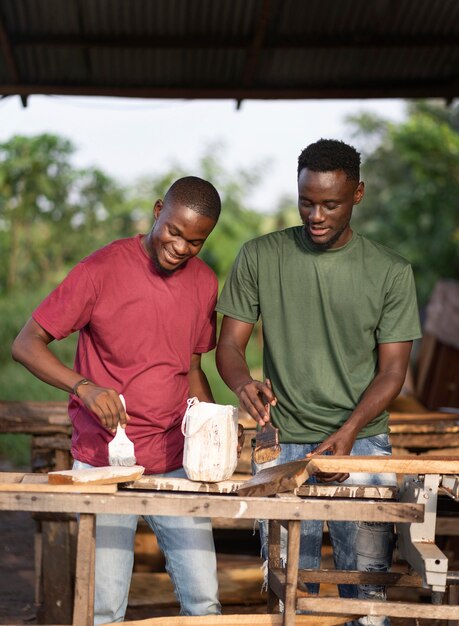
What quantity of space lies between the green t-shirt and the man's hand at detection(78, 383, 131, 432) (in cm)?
66

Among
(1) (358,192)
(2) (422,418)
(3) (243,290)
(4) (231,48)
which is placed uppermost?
(4) (231,48)

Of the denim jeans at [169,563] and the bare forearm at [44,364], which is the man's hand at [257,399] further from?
the bare forearm at [44,364]

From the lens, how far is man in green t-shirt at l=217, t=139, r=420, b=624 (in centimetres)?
367

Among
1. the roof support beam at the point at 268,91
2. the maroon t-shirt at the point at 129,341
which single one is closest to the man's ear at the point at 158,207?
the maroon t-shirt at the point at 129,341

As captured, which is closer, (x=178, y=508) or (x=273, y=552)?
(x=178, y=508)

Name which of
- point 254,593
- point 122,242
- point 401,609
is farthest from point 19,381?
→ point 401,609

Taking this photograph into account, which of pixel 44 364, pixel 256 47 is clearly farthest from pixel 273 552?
pixel 256 47

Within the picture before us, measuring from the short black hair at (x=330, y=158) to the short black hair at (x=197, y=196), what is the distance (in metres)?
0.37

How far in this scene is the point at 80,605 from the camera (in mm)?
3141

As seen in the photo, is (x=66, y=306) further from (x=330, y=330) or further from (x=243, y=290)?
(x=330, y=330)

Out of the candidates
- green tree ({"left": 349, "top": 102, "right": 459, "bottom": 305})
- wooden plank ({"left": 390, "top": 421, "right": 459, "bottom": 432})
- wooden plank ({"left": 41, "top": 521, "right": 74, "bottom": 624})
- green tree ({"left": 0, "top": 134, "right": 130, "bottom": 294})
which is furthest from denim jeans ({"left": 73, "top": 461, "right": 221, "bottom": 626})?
green tree ({"left": 349, "top": 102, "right": 459, "bottom": 305})

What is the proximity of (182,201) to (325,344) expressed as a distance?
74 centimetres

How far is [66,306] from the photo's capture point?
3.50 meters

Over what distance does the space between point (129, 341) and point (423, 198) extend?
12206mm
